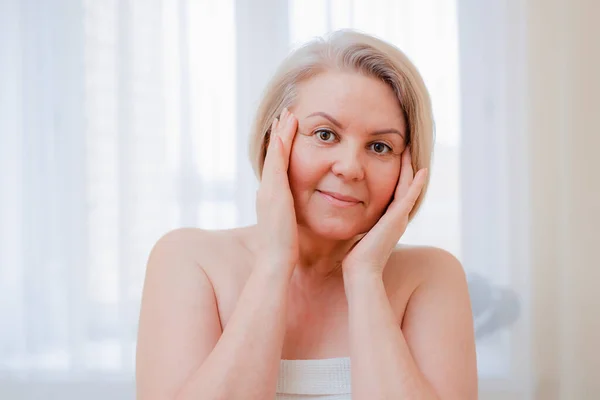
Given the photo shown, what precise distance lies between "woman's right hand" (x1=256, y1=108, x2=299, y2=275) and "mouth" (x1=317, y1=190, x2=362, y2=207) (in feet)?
0.23

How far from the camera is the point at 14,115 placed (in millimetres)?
2631

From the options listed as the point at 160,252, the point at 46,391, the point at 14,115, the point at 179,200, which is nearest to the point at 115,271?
the point at 179,200

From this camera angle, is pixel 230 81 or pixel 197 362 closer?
pixel 197 362

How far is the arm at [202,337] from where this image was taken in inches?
47.3

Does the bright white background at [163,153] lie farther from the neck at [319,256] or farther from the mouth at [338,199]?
the mouth at [338,199]

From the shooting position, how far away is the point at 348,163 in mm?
1296

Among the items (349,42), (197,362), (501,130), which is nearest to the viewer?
(197,362)

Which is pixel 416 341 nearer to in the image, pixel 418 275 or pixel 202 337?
pixel 418 275

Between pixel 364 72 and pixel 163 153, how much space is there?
134cm

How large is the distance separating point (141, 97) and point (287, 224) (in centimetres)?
143

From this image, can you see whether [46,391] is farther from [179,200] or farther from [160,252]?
[160,252]

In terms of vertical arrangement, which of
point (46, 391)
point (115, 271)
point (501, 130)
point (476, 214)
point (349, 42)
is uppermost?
point (349, 42)

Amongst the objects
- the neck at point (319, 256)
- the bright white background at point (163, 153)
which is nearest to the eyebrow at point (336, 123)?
the neck at point (319, 256)

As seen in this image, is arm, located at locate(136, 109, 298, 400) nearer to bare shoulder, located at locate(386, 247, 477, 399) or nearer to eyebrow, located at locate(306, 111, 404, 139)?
eyebrow, located at locate(306, 111, 404, 139)
